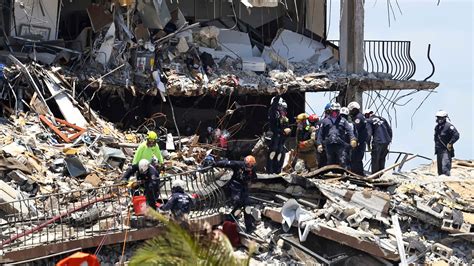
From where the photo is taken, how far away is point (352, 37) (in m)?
28.3

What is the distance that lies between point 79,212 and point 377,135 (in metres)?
6.26

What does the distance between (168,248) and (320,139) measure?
9.70m

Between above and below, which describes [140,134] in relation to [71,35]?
below

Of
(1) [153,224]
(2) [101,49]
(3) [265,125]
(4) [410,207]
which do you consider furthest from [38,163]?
(3) [265,125]

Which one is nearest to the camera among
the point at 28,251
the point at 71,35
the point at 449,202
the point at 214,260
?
the point at 214,260

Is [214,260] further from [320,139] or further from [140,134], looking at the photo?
[140,134]

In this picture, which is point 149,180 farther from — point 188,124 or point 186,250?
point 188,124

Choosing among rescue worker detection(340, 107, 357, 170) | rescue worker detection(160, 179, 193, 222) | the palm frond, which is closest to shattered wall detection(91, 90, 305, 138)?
rescue worker detection(340, 107, 357, 170)

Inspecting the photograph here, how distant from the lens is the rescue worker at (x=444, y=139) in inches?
853

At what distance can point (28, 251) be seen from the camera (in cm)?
1667

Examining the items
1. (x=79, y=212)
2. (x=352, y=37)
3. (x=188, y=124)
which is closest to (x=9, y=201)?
(x=79, y=212)

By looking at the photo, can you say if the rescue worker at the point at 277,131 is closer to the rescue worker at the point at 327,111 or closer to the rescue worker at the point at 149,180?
the rescue worker at the point at 327,111

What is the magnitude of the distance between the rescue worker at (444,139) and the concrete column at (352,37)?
597 centimetres

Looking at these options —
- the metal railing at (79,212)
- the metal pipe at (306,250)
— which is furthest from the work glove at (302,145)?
the metal pipe at (306,250)
